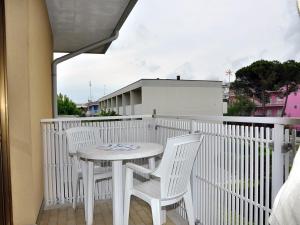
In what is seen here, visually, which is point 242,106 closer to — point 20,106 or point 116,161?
point 116,161

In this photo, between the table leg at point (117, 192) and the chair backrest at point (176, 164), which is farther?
the table leg at point (117, 192)

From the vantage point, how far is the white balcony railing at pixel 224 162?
160 cm

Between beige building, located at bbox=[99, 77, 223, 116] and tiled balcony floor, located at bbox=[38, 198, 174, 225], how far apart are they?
11.5 meters

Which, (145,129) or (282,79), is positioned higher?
(282,79)

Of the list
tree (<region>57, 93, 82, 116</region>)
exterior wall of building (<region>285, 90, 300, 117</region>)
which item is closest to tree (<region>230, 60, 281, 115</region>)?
exterior wall of building (<region>285, 90, 300, 117</region>)

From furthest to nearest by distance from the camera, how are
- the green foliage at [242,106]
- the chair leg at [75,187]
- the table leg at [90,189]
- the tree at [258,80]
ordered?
the tree at [258,80], the green foliage at [242,106], the chair leg at [75,187], the table leg at [90,189]

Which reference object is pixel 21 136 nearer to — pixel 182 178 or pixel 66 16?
pixel 182 178

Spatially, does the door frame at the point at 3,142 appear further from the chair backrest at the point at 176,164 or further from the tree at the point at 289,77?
the tree at the point at 289,77

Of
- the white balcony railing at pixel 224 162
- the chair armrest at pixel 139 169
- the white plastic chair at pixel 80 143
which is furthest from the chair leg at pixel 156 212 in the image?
the white plastic chair at pixel 80 143

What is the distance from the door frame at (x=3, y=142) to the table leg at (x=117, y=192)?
857mm

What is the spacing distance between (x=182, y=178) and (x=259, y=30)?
76.2 ft

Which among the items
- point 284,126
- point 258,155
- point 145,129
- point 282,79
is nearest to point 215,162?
point 258,155

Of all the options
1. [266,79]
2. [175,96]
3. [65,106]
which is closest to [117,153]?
[65,106]

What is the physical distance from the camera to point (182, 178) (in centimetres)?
212
